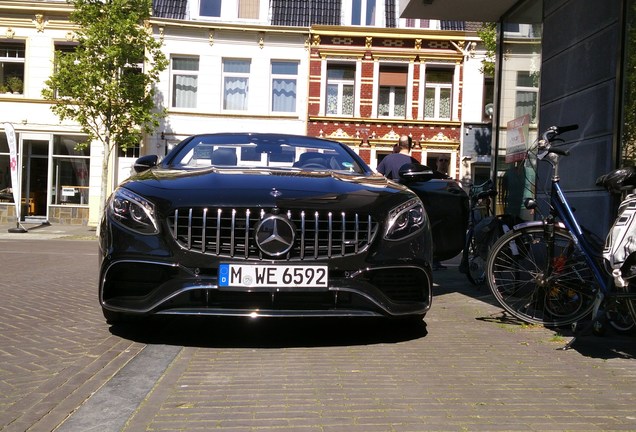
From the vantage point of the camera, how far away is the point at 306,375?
11.7 ft

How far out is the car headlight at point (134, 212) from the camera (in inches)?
156

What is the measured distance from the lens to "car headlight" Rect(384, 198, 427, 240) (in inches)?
160

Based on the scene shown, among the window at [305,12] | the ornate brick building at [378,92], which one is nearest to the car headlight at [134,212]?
the ornate brick building at [378,92]

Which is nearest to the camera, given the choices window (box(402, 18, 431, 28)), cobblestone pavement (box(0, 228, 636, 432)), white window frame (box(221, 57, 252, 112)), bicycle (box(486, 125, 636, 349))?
cobblestone pavement (box(0, 228, 636, 432))

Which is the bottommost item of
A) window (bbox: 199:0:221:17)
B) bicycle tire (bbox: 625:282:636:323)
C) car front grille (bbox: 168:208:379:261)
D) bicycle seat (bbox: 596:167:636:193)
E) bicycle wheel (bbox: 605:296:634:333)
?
bicycle wheel (bbox: 605:296:634:333)

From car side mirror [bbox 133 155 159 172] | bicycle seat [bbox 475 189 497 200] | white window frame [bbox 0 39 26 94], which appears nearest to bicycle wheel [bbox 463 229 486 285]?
bicycle seat [bbox 475 189 497 200]

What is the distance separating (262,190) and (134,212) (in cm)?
80

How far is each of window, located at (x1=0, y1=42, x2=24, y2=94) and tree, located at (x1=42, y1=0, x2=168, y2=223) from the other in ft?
14.5

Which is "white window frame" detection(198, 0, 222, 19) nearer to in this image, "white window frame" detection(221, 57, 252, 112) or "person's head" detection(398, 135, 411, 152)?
"white window frame" detection(221, 57, 252, 112)

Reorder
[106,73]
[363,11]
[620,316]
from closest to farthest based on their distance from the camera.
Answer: [620,316] → [106,73] → [363,11]

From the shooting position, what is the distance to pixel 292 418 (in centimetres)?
285

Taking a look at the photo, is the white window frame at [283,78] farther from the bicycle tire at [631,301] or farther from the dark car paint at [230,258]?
the bicycle tire at [631,301]

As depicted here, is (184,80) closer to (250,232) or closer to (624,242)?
(250,232)

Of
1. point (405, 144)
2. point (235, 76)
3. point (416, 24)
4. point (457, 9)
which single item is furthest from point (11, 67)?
point (405, 144)
